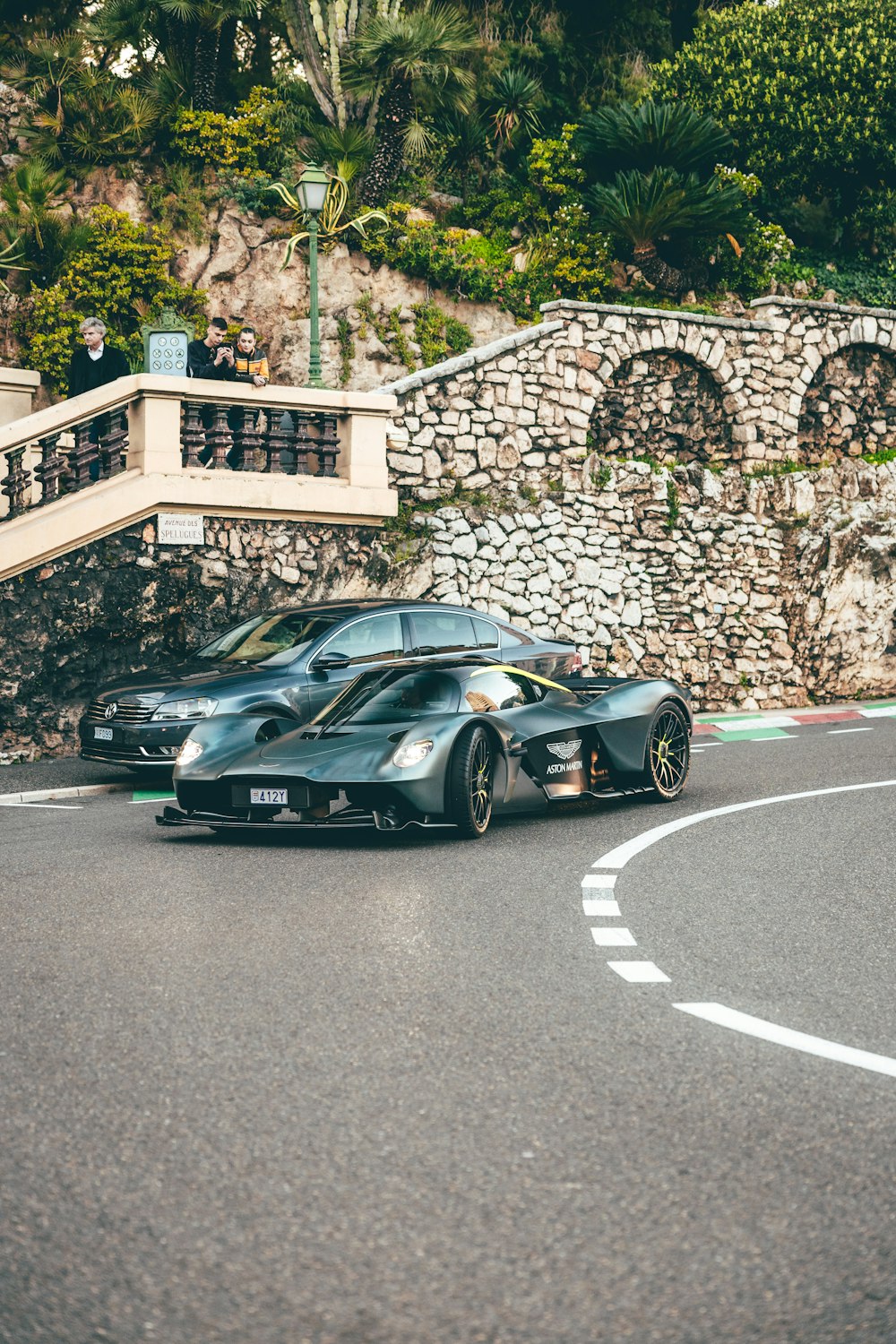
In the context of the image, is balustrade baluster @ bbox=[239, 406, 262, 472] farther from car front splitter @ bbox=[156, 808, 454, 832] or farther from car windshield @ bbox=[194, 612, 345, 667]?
car front splitter @ bbox=[156, 808, 454, 832]

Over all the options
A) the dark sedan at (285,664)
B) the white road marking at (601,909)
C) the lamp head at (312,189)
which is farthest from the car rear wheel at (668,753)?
the lamp head at (312,189)

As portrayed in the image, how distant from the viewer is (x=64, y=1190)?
4.18m

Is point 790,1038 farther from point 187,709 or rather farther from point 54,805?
point 54,805

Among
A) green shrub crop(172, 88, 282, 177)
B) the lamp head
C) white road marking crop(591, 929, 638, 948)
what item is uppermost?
green shrub crop(172, 88, 282, 177)

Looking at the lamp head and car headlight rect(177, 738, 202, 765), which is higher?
the lamp head

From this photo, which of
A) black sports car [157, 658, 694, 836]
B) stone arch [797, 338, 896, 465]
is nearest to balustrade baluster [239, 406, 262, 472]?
black sports car [157, 658, 694, 836]

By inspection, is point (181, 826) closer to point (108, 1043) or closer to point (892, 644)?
point (108, 1043)

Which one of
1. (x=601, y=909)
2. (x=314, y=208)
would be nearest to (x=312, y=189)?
(x=314, y=208)

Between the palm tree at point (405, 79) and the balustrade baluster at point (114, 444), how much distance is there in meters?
11.8

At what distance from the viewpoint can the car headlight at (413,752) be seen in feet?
33.9

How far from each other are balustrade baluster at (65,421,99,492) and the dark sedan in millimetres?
3244

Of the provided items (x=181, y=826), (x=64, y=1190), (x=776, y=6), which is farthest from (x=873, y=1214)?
(x=776, y=6)

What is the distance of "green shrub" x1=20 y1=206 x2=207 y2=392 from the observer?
25359 mm

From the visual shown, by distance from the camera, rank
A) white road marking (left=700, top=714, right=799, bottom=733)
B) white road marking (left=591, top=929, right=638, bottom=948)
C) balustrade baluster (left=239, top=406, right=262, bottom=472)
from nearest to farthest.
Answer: white road marking (left=591, top=929, right=638, bottom=948), balustrade baluster (left=239, top=406, right=262, bottom=472), white road marking (left=700, top=714, right=799, bottom=733)
